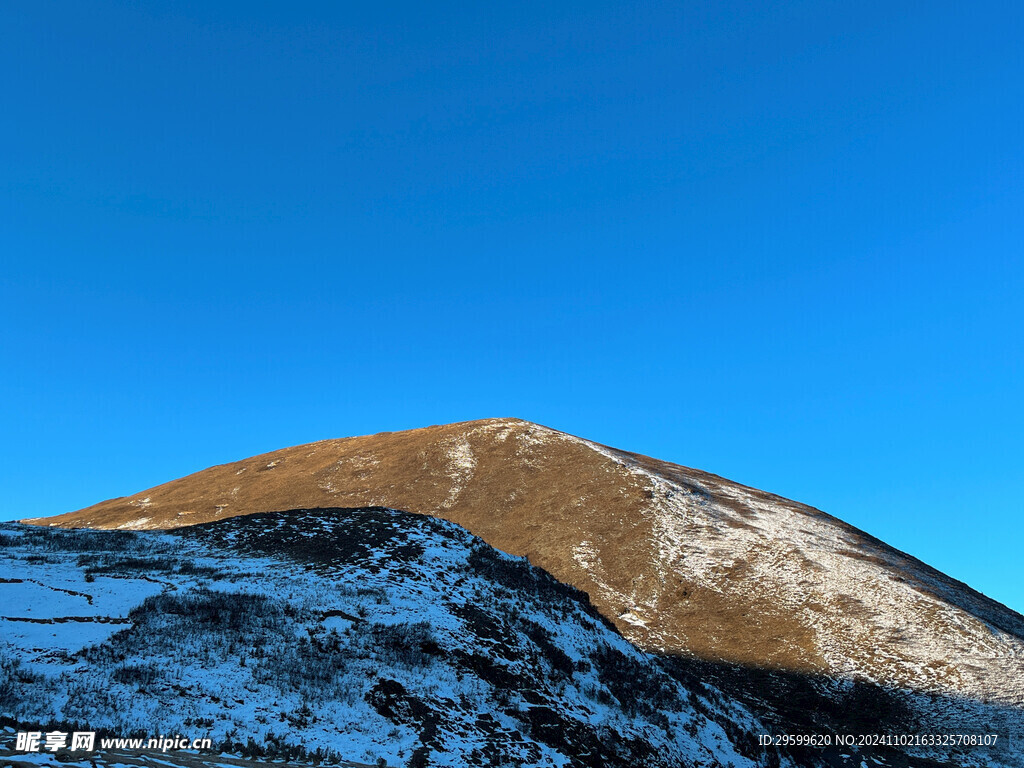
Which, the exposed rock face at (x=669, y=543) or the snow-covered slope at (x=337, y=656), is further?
the exposed rock face at (x=669, y=543)

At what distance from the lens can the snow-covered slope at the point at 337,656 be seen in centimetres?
1290

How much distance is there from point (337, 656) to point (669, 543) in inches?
1911

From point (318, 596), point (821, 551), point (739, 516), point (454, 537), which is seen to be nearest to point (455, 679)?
point (318, 596)

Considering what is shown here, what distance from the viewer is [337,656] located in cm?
1667

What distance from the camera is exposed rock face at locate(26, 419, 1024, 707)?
45125mm

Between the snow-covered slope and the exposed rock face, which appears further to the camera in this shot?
the exposed rock face

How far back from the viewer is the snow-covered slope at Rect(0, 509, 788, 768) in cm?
1290

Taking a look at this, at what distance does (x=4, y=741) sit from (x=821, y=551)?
205ft

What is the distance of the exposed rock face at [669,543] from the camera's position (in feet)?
148

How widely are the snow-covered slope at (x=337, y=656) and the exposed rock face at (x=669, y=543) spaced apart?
2376cm

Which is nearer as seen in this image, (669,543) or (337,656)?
(337,656)

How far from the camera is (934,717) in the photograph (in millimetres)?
37719

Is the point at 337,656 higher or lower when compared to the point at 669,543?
lower

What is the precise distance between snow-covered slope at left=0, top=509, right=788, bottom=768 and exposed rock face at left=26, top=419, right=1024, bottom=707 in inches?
935
